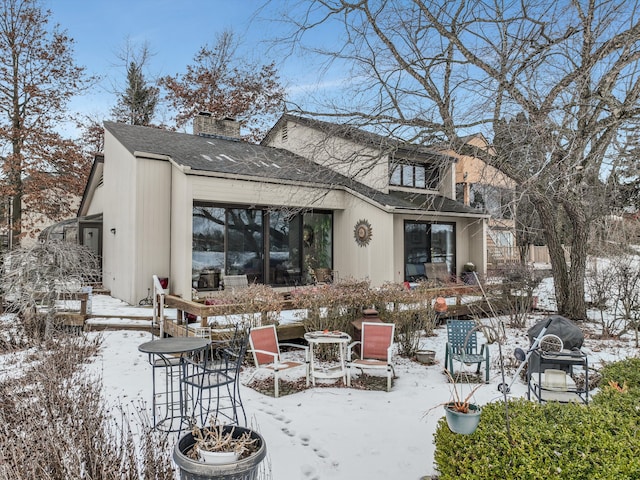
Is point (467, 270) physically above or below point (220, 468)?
above

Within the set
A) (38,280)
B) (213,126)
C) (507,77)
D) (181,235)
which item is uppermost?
(213,126)

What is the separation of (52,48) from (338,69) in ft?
53.3

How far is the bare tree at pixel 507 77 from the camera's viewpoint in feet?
22.0

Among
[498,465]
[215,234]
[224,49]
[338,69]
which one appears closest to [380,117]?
[338,69]

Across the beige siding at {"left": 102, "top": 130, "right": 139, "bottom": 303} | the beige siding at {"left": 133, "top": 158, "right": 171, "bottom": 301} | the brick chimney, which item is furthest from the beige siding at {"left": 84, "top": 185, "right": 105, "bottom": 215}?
the beige siding at {"left": 133, "top": 158, "right": 171, "bottom": 301}

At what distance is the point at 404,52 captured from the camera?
30.0ft

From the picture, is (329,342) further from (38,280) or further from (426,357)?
(38,280)

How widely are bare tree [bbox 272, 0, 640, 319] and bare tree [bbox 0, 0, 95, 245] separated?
15.3 m

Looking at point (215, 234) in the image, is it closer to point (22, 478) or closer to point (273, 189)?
point (273, 189)

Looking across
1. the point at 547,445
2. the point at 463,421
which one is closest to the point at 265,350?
the point at 463,421

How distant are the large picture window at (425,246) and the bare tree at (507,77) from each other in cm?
470

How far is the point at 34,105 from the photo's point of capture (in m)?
18.7

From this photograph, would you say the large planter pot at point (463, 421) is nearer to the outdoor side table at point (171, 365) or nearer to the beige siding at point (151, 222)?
the outdoor side table at point (171, 365)

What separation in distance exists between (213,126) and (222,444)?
1557 centimetres
